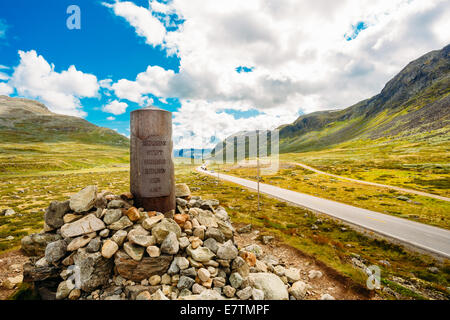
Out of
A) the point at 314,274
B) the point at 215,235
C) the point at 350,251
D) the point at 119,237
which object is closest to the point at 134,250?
the point at 119,237

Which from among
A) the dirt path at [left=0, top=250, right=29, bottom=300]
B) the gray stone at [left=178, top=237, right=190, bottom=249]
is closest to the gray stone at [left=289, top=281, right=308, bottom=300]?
the gray stone at [left=178, top=237, right=190, bottom=249]

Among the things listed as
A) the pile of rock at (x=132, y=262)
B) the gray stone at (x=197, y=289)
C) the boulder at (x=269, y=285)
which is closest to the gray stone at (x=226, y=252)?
the pile of rock at (x=132, y=262)

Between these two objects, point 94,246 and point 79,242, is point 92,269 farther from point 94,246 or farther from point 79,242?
point 79,242

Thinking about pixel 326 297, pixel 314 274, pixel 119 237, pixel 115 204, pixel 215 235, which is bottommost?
pixel 314 274

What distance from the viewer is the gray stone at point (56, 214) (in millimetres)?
8422

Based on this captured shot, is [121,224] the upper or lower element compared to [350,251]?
upper

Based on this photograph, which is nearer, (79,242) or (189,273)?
(189,273)

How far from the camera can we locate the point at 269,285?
743 centimetres

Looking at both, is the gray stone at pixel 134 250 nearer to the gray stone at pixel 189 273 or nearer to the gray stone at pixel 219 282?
the gray stone at pixel 189 273

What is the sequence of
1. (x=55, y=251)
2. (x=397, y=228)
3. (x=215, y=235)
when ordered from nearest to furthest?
(x=55, y=251) < (x=215, y=235) < (x=397, y=228)

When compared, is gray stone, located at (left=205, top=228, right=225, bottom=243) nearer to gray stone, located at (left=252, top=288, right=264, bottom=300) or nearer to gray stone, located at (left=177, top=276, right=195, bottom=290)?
gray stone, located at (left=177, top=276, right=195, bottom=290)

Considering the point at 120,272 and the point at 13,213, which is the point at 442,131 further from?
the point at 13,213

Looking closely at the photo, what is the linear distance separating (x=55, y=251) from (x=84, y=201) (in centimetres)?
209
